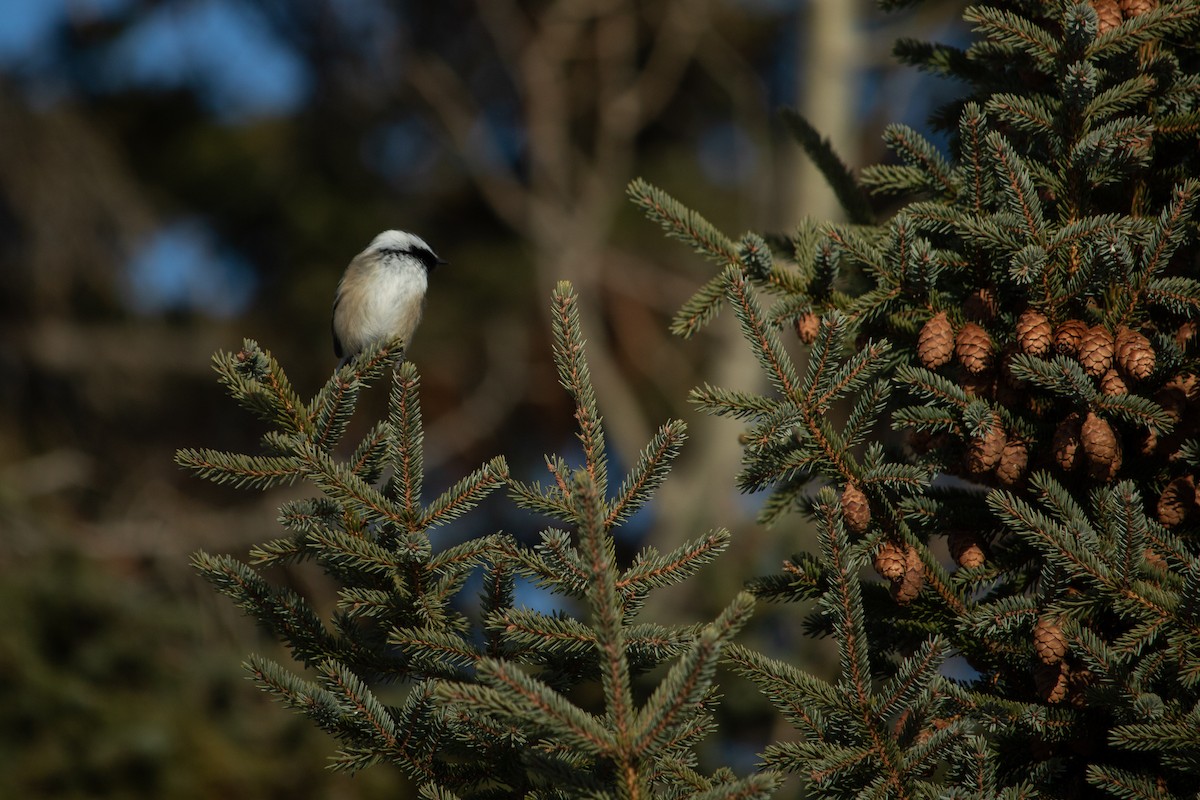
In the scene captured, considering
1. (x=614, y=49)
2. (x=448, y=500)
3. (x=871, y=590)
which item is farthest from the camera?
(x=614, y=49)

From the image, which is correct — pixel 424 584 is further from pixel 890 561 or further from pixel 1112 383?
pixel 1112 383

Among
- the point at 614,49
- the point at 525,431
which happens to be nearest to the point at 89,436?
the point at 525,431

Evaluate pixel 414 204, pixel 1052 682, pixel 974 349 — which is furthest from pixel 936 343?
pixel 414 204

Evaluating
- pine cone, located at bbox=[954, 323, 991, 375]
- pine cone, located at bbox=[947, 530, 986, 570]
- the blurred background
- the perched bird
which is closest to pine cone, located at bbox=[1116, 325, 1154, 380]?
pine cone, located at bbox=[954, 323, 991, 375]

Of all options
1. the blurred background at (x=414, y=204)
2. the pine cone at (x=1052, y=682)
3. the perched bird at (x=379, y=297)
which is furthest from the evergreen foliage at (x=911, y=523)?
the blurred background at (x=414, y=204)

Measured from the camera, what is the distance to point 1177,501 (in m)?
1.90

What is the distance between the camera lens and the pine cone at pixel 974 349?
6.47ft

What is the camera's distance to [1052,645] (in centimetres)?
175

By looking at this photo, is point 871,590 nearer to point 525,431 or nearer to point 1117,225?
A: point 1117,225

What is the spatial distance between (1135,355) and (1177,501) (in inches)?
11.0

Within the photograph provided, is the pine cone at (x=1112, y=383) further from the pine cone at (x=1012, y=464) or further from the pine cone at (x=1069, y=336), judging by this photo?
the pine cone at (x=1012, y=464)

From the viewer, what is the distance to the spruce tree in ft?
5.65

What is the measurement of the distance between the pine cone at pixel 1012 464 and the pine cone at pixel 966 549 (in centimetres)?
15

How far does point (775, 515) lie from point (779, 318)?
16.2 inches
